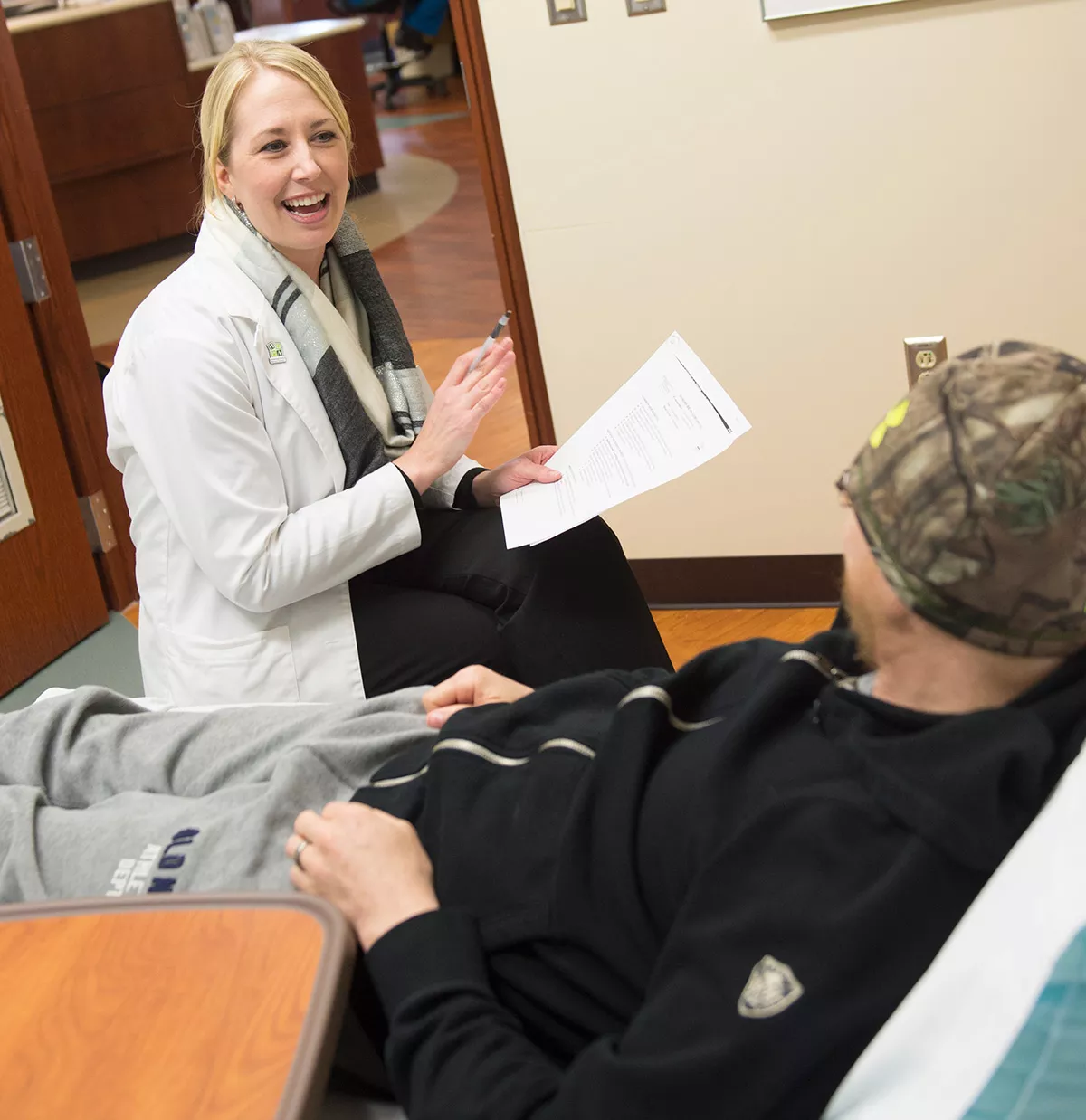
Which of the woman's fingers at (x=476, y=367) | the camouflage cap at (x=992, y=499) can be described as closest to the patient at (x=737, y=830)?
the camouflage cap at (x=992, y=499)

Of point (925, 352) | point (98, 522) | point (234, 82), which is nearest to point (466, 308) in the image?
point (98, 522)

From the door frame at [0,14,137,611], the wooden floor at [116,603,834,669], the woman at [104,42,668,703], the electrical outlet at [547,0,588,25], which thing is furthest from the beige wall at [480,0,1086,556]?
the door frame at [0,14,137,611]

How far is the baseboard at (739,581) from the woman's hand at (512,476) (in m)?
0.85

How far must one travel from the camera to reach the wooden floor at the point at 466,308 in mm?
2785

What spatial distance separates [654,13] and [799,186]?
0.41 metres

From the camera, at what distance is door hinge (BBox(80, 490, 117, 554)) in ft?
9.96

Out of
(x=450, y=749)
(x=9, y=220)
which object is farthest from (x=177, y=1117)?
(x=9, y=220)

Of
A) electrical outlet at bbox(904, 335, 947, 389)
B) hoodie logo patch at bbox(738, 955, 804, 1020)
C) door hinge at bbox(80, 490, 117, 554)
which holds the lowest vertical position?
door hinge at bbox(80, 490, 117, 554)

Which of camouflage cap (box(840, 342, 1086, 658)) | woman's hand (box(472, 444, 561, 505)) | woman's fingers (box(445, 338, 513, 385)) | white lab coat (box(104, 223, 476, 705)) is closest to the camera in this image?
camouflage cap (box(840, 342, 1086, 658))

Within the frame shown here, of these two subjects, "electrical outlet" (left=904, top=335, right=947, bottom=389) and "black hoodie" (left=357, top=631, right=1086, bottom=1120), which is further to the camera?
"electrical outlet" (left=904, top=335, right=947, bottom=389)

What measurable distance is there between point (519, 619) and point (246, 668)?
1.27 feet

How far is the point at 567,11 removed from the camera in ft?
8.06

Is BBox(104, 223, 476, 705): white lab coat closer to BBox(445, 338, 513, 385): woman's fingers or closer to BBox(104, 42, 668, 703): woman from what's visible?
BBox(104, 42, 668, 703): woman

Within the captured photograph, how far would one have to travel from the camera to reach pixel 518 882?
42.7 inches
